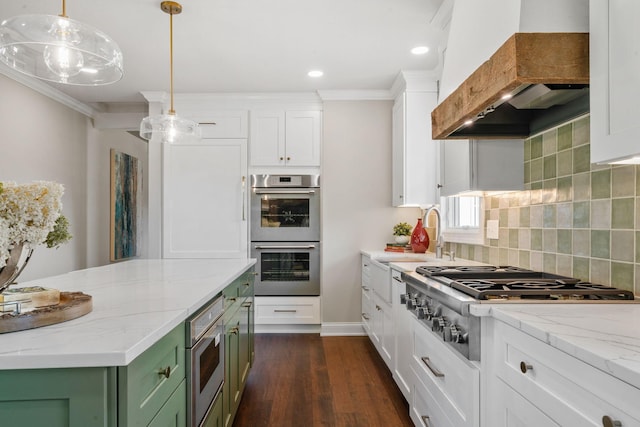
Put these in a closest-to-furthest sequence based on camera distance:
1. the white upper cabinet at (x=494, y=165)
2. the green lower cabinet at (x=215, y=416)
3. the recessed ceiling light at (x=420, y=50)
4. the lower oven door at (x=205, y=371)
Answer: the lower oven door at (x=205, y=371)
the green lower cabinet at (x=215, y=416)
the white upper cabinet at (x=494, y=165)
the recessed ceiling light at (x=420, y=50)

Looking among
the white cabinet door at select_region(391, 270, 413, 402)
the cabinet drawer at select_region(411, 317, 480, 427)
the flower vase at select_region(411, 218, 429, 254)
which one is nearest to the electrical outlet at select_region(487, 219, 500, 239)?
the white cabinet door at select_region(391, 270, 413, 402)

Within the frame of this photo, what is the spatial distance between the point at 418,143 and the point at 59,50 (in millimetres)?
2795

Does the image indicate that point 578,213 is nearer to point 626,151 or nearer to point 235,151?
point 626,151

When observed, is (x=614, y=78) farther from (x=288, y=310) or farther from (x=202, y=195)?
(x=202, y=195)

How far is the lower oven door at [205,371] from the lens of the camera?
54.9 inches

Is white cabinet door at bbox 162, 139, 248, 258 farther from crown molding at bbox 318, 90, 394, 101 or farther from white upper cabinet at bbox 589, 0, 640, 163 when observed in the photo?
white upper cabinet at bbox 589, 0, 640, 163

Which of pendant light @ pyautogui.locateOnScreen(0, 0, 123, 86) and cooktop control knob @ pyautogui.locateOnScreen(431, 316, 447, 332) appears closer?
pendant light @ pyautogui.locateOnScreen(0, 0, 123, 86)

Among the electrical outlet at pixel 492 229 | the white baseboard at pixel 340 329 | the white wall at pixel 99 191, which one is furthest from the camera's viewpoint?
the white wall at pixel 99 191

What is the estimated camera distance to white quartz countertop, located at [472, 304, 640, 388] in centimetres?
80

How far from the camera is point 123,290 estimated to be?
1.69 metres

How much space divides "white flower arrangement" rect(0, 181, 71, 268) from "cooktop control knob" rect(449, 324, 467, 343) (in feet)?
4.44

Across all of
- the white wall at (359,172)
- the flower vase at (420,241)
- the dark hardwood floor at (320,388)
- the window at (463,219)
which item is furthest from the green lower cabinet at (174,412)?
the white wall at (359,172)

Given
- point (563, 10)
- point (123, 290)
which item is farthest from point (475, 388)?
point (123, 290)

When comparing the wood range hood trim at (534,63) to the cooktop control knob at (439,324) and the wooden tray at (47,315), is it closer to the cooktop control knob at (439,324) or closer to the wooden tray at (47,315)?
the cooktop control knob at (439,324)
